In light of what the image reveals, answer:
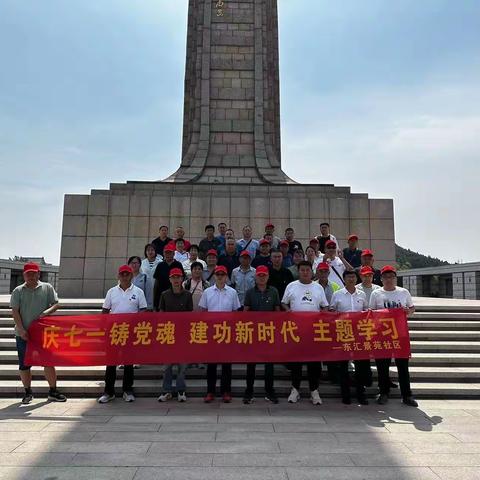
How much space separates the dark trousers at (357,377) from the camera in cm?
650

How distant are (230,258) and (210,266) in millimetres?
761

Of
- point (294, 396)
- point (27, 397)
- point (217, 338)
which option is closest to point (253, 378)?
point (294, 396)

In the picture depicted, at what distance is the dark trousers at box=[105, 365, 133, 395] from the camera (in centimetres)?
656

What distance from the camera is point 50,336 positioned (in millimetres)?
6734

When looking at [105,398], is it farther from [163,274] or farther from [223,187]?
[223,187]

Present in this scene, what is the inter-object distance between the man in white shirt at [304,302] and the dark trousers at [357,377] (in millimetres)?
351

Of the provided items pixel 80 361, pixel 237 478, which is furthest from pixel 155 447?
pixel 80 361

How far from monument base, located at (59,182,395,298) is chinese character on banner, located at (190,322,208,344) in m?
7.89

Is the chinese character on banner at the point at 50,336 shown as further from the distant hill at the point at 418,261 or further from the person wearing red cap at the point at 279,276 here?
the distant hill at the point at 418,261

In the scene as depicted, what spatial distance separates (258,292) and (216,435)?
2360 mm

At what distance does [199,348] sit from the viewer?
6.68 meters

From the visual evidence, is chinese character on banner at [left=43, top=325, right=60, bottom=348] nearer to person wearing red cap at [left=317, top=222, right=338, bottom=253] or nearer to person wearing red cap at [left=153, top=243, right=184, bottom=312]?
person wearing red cap at [left=153, top=243, right=184, bottom=312]

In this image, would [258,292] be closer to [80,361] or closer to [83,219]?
[80,361]

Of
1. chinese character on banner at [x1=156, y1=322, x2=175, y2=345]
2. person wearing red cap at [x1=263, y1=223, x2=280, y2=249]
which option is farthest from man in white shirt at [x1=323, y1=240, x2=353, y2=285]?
chinese character on banner at [x1=156, y1=322, x2=175, y2=345]
